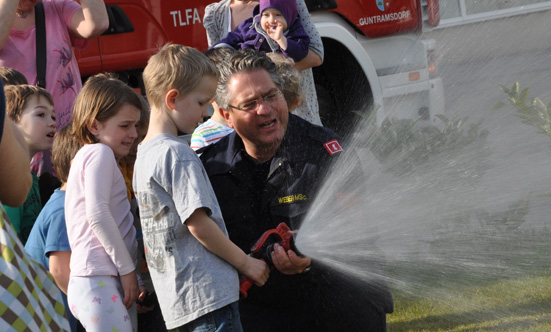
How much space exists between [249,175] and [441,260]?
1685mm

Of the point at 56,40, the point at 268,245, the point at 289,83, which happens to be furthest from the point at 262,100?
the point at 56,40

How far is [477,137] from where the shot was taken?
5203 millimetres

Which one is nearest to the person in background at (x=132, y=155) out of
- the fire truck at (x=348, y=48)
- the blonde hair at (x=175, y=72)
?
the blonde hair at (x=175, y=72)

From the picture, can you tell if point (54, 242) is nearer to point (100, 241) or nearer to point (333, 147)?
point (100, 241)

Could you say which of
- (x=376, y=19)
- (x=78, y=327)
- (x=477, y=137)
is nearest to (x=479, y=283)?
(x=477, y=137)

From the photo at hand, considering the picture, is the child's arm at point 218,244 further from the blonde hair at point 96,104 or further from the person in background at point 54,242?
the blonde hair at point 96,104

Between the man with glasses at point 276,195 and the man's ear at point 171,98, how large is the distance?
40 centimetres

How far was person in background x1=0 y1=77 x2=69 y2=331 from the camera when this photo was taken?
1.62 meters

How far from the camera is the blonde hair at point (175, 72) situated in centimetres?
310

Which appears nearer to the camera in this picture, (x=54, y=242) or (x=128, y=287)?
(x=128, y=287)

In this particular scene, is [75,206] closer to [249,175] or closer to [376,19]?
[249,175]

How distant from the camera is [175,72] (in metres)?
3.11

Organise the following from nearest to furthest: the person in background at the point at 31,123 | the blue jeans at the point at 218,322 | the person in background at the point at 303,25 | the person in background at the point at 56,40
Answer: the blue jeans at the point at 218,322 → the person in background at the point at 31,123 → the person in background at the point at 56,40 → the person in background at the point at 303,25

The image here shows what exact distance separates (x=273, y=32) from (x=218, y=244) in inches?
80.0
